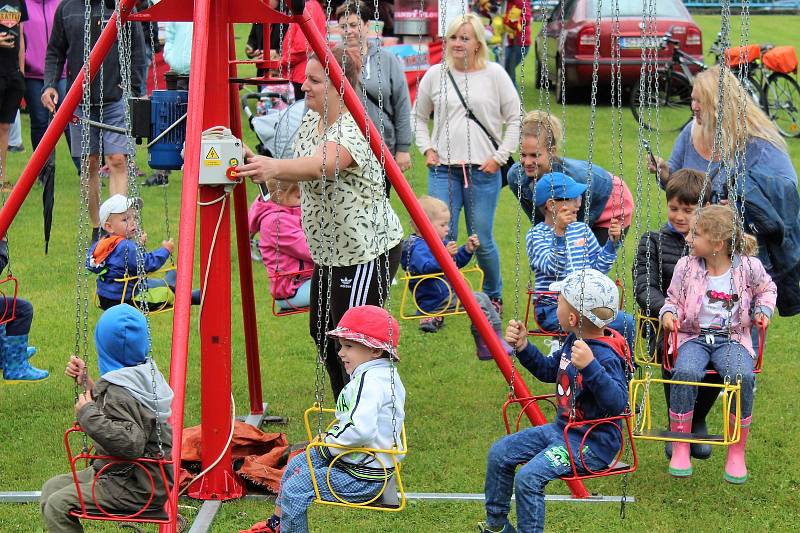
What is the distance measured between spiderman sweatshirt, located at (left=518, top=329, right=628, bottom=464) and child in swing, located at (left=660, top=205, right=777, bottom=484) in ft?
2.83

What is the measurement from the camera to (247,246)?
622cm

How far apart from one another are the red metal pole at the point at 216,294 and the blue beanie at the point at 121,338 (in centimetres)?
85

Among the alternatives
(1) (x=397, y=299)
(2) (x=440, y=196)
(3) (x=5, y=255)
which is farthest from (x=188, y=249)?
(1) (x=397, y=299)

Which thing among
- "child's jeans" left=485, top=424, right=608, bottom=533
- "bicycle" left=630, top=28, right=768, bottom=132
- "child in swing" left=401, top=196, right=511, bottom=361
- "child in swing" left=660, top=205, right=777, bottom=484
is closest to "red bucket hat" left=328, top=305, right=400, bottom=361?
"child's jeans" left=485, top=424, right=608, bottom=533

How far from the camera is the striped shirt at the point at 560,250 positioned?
6.43 metres

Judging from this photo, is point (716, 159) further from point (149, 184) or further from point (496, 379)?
point (149, 184)

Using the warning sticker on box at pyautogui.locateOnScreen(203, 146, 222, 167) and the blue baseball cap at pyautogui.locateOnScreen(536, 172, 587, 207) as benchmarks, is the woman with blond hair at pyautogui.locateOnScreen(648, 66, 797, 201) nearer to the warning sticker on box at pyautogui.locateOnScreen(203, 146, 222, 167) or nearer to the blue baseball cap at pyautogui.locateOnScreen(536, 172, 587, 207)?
the blue baseball cap at pyautogui.locateOnScreen(536, 172, 587, 207)

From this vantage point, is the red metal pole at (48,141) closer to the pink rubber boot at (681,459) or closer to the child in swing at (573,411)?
the child in swing at (573,411)

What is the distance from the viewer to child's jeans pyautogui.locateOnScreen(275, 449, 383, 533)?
456 cm

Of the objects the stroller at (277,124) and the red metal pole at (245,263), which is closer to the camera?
the red metal pole at (245,263)

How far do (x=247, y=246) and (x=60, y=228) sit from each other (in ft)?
17.8

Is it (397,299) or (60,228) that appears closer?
(397,299)

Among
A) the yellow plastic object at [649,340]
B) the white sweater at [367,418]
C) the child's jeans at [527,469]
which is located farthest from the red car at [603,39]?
the white sweater at [367,418]

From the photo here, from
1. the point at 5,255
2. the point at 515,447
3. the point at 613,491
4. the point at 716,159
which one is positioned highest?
the point at 716,159
